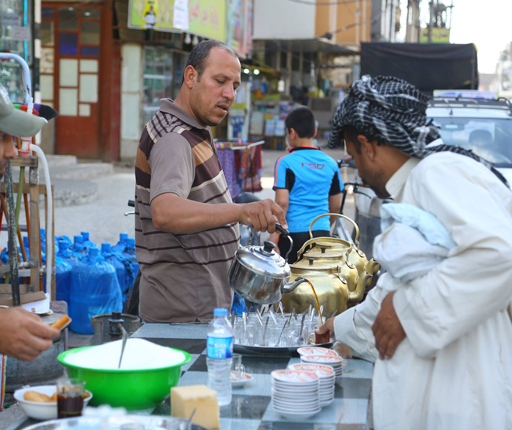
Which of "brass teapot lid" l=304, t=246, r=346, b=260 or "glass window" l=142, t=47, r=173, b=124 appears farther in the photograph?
"glass window" l=142, t=47, r=173, b=124

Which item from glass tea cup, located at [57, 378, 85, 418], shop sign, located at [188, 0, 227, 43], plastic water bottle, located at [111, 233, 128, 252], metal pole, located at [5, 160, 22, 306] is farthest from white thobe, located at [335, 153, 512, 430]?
shop sign, located at [188, 0, 227, 43]

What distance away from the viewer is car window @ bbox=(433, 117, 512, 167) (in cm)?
887

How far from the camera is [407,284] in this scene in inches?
79.7

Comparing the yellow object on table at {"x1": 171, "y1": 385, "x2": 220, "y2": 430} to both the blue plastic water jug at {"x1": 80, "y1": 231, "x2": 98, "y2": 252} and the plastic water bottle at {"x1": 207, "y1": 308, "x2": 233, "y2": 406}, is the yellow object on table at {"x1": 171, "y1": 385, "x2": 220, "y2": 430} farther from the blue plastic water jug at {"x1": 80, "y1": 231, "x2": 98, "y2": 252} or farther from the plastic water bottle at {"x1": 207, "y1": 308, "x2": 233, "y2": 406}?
the blue plastic water jug at {"x1": 80, "y1": 231, "x2": 98, "y2": 252}

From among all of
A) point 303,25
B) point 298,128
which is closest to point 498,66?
point 303,25

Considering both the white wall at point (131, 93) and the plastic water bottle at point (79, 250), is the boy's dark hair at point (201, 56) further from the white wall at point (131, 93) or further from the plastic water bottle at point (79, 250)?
the white wall at point (131, 93)

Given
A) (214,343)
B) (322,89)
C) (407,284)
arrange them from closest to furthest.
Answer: (407,284)
(214,343)
(322,89)

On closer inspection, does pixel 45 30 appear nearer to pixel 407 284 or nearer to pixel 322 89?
pixel 407 284

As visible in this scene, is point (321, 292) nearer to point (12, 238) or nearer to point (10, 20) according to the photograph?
point (12, 238)

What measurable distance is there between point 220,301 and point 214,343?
3.13 ft

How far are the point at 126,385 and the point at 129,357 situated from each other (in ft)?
0.41

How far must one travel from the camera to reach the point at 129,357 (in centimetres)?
222

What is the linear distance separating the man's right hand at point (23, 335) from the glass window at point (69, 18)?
1697cm

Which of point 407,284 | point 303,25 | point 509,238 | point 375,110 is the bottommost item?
point 407,284
